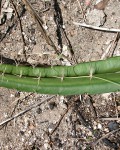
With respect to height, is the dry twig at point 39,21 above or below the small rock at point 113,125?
above

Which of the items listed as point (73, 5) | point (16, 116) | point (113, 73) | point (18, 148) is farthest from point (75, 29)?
point (18, 148)

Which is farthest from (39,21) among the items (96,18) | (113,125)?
(113,125)

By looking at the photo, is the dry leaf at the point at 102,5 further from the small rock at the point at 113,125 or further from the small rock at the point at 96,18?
the small rock at the point at 113,125

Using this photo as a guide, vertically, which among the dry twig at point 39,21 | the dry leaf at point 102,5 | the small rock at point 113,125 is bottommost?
the small rock at point 113,125

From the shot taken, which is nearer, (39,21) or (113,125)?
(113,125)

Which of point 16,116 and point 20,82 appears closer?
point 20,82

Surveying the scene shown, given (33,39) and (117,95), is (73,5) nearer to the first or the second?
(33,39)

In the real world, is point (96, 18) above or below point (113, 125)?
above

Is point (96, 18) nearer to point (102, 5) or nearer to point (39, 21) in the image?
point (102, 5)

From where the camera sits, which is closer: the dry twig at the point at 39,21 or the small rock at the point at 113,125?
the small rock at the point at 113,125

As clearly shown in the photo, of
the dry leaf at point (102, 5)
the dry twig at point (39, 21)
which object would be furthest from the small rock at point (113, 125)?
the dry leaf at point (102, 5)

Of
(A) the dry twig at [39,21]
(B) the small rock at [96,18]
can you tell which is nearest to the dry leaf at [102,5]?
(B) the small rock at [96,18]
